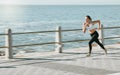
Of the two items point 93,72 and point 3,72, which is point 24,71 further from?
point 93,72

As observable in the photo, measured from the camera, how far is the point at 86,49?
63.7ft

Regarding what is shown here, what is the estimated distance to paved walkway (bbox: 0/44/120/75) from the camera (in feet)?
43.0

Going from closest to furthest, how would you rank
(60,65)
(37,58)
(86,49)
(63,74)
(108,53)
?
(63,74), (60,65), (37,58), (108,53), (86,49)

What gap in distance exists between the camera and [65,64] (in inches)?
583

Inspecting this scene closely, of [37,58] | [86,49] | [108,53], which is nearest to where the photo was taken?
[37,58]

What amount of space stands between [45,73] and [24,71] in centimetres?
85

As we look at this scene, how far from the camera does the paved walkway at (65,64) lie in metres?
13.1

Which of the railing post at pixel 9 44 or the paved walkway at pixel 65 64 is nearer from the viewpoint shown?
the paved walkway at pixel 65 64

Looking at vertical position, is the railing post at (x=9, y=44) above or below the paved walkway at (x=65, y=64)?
above

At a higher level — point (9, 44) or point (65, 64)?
point (9, 44)

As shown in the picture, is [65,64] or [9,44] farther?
[9,44]

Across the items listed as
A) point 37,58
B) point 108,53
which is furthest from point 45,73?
point 108,53

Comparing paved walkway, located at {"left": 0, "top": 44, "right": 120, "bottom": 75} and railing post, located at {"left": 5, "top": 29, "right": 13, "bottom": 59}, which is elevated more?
railing post, located at {"left": 5, "top": 29, "right": 13, "bottom": 59}

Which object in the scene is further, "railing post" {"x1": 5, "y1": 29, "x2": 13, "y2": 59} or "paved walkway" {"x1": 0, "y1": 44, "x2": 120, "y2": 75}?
"railing post" {"x1": 5, "y1": 29, "x2": 13, "y2": 59}
